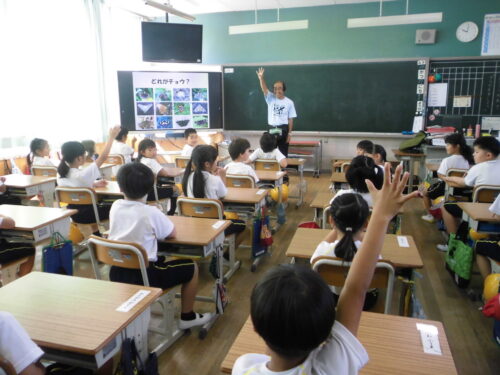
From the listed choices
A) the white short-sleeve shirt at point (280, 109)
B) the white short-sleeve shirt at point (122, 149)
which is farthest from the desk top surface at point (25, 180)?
the white short-sleeve shirt at point (280, 109)

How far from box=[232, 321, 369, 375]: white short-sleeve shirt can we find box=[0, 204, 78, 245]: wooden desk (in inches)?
82.4

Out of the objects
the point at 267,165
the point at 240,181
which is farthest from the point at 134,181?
the point at 267,165

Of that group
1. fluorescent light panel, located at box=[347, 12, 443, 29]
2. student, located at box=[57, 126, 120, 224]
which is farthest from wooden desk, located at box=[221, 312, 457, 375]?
fluorescent light panel, located at box=[347, 12, 443, 29]

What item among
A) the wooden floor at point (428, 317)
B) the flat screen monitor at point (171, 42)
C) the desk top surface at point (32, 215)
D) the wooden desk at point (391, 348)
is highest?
the flat screen monitor at point (171, 42)

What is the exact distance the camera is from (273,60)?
25.8ft

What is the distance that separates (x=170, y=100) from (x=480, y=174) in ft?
17.4

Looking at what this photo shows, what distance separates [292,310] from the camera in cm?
75

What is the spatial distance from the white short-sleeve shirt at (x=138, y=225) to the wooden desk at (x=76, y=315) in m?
0.47

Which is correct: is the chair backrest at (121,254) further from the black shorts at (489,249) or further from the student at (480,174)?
the student at (480,174)

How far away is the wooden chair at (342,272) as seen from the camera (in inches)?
65.3

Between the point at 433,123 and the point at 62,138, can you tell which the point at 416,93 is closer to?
the point at 433,123

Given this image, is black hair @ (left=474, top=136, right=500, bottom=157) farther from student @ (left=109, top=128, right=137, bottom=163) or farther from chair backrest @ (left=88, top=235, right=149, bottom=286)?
student @ (left=109, top=128, right=137, bottom=163)

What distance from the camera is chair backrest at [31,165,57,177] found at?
440cm

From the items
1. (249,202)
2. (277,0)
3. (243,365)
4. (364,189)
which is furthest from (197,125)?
(243,365)
